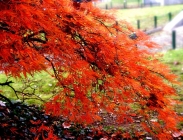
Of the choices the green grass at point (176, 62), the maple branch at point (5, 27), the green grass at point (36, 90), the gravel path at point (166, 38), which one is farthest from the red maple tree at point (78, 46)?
the gravel path at point (166, 38)

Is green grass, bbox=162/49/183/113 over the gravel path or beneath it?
over

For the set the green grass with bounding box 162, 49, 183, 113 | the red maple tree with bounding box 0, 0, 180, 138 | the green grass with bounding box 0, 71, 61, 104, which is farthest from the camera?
the green grass with bounding box 162, 49, 183, 113

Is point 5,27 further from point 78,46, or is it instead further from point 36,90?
point 36,90

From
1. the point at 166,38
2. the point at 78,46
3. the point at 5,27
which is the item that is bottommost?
the point at 166,38

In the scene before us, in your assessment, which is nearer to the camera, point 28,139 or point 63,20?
point 63,20

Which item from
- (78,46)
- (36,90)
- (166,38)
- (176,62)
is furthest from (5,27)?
(166,38)

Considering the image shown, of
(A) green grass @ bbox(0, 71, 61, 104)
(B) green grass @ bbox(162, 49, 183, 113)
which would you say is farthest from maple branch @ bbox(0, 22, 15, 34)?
(B) green grass @ bbox(162, 49, 183, 113)

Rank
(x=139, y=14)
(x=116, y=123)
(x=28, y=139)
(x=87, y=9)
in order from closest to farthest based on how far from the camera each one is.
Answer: (x=87, y=9)
(x=28, y=139)
(x=116, y=123)
(x=139, y=14)

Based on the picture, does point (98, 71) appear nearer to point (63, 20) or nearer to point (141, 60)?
→ point (141, 60)

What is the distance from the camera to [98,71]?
14.4 ft

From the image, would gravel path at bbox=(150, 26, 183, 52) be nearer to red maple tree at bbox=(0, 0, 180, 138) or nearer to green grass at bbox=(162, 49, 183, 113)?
green grass at bbox=(162, 49, 183, 113)

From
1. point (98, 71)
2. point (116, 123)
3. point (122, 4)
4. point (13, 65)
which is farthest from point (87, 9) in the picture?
point (122, 4)

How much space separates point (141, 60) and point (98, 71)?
0.57m

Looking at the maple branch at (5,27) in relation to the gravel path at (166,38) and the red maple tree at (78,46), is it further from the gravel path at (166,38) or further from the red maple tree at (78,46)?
the gravel path at (166,38)
